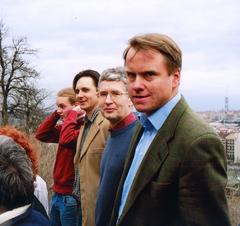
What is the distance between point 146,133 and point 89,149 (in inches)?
45.0

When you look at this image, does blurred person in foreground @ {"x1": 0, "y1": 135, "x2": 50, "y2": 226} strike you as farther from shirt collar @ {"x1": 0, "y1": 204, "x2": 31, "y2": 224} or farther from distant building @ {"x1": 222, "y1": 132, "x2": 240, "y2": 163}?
distant building @ {"x1": 222, "y1": 132, "x2": 240, "y2": 163}

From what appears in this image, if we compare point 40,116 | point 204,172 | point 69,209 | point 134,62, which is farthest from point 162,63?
point 40,116

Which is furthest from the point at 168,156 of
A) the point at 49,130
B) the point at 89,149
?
the point at 49,130

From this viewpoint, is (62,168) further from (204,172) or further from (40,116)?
(40,116)

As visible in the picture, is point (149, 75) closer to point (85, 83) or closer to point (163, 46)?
point (163, 46)

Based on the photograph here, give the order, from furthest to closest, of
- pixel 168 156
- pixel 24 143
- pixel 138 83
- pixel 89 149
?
pixel 89 149, pixel 24 143, pixel 138 83, pixel 168 156

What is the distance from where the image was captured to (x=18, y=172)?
183cm

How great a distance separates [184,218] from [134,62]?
2.40ft

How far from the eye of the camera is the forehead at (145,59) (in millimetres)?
1991

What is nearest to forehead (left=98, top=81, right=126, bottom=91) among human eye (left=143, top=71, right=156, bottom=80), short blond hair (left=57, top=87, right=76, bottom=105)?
human eye (left=143, top=71, right=156, bottom=80)

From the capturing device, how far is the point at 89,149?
3.29 m

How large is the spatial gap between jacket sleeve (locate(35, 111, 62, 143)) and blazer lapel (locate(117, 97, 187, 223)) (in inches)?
92.7

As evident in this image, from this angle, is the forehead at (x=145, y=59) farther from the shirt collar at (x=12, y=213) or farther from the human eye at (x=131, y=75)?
the shirt collar at (x=12, y=213)

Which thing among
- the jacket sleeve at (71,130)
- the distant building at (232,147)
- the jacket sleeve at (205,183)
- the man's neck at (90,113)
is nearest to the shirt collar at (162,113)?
the jacket sleeve at (205,183)
